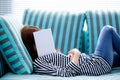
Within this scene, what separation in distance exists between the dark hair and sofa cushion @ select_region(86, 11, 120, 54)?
51cm

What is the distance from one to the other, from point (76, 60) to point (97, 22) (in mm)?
541

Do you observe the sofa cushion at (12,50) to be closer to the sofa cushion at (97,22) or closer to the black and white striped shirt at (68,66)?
the black and white striped shirt at (68,66)

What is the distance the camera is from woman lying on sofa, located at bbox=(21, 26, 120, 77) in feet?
5.57

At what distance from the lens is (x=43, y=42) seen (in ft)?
5.90

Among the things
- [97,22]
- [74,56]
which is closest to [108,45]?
[74,56]

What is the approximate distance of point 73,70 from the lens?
5.52 ft

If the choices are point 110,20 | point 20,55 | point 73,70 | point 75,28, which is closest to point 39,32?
point 20,55

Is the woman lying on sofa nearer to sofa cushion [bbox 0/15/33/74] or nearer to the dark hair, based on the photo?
the dark hair

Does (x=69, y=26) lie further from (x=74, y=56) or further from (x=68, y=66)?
(x=68, y=66)

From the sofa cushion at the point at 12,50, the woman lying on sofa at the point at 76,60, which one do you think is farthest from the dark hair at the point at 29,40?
the sofa cushion at the point at 12,50

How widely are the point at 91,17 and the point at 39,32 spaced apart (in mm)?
609

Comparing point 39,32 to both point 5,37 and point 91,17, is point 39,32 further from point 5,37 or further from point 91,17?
point 91,17

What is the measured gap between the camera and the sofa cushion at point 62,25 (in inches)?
85.4

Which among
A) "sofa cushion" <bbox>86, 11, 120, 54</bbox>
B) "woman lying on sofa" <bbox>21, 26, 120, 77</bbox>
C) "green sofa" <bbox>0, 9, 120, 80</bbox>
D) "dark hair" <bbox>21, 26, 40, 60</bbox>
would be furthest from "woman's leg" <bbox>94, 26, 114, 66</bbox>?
"dark hair" <bbox>21, 26, 40, 60</bbox>
